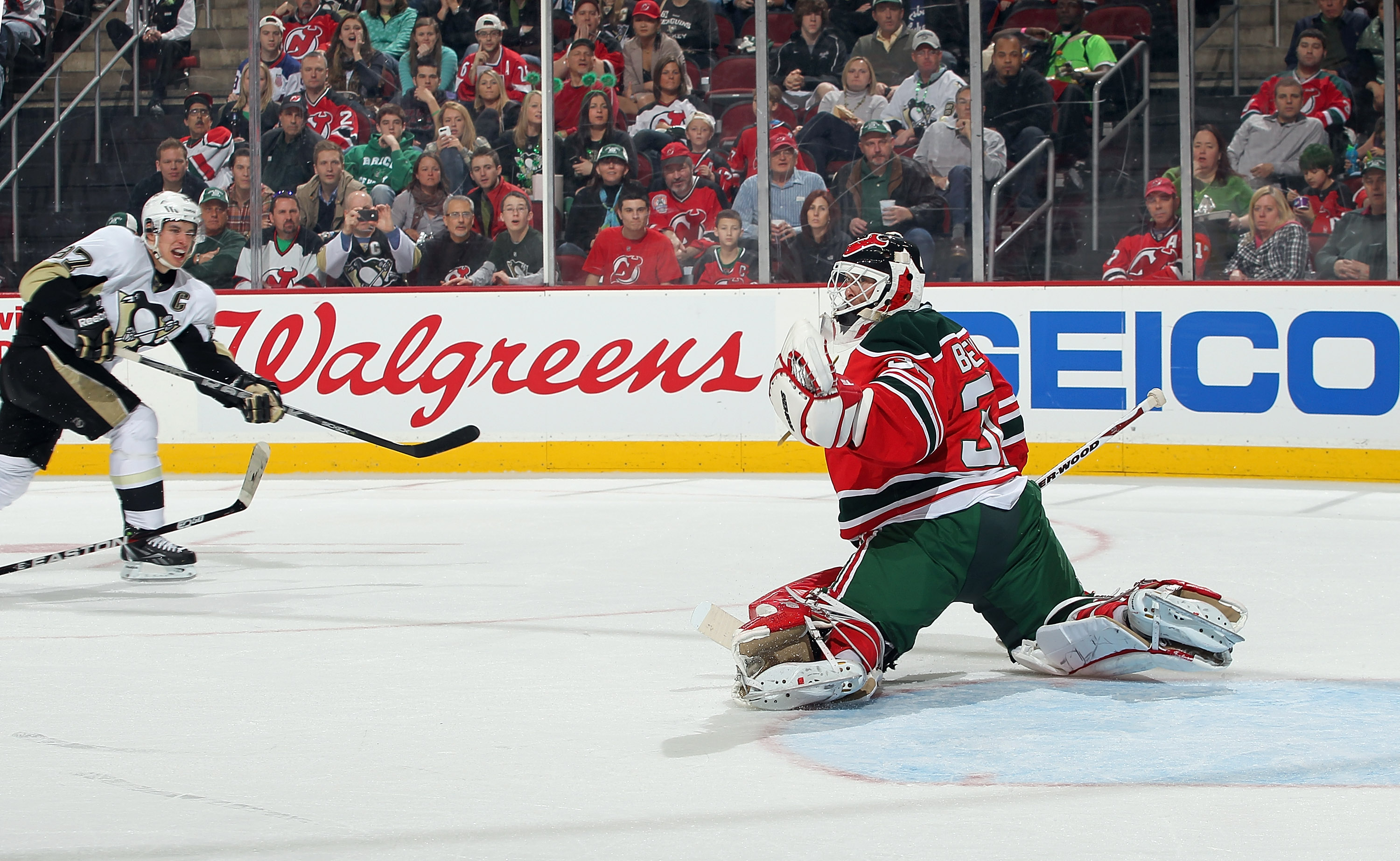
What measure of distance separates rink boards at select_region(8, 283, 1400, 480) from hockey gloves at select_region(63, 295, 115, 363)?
9.91 feet

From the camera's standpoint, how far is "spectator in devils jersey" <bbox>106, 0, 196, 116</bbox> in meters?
8.55

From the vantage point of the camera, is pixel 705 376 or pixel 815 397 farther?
pixel 705 376

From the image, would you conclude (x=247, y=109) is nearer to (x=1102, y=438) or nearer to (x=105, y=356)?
(x=105, y=356)

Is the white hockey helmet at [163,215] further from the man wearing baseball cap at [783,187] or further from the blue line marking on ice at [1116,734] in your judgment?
the man wearing baseball cap at [783,187]

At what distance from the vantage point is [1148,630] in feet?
9.45

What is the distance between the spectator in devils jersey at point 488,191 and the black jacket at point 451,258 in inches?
2.4

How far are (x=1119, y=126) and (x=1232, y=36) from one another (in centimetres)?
69

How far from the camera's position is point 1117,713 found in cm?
269

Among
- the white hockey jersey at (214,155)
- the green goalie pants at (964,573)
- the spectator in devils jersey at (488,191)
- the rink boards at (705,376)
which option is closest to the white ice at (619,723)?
the green goalie pants at (964,573)

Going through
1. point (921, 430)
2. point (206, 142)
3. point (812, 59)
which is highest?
point (812, 59)

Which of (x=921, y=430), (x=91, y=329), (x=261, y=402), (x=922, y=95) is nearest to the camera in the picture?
(x=921, y=430)

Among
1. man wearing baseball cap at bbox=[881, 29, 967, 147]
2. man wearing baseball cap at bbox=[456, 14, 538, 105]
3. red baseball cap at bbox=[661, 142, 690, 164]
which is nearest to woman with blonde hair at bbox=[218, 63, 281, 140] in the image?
man wearing baseball cap at bbox=[456, 14, 538, 105]

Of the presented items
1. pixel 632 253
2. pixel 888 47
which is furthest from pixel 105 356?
pixel 888 47

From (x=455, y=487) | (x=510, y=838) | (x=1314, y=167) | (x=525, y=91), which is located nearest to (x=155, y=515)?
(x=455, y=487)
